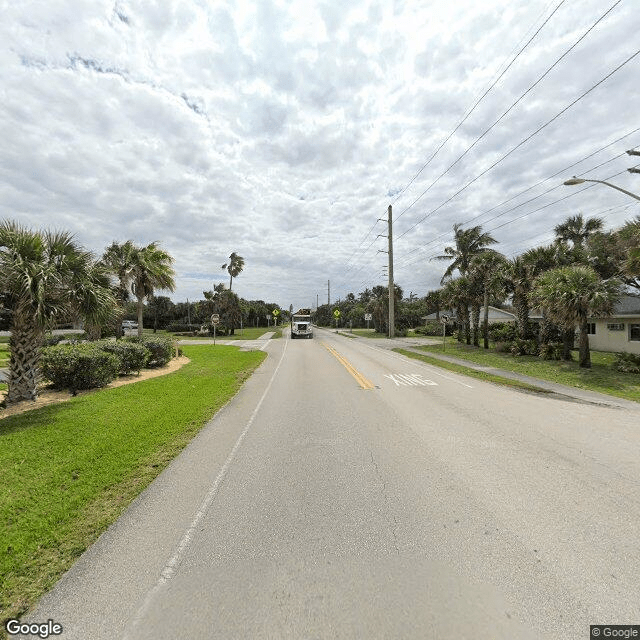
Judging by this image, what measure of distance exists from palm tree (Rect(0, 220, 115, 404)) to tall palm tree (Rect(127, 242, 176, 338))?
35.9 feet

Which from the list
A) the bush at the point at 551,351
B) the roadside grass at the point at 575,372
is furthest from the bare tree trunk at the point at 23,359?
the bush at the point at 551,351

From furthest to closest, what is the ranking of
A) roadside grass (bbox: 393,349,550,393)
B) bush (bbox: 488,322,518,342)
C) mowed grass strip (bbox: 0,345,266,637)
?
bush (bbox: 488,322,518,342) < roadside grass (bbox: 393,349,550,393) < mowed grass strip (bbox: 0,345,266,637)

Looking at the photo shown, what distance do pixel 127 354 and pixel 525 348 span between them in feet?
76.8

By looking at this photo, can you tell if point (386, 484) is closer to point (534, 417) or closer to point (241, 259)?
point (534, 417)

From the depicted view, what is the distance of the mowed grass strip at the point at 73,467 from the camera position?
3475 millimetres

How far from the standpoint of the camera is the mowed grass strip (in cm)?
347

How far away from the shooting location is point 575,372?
56.3 feet

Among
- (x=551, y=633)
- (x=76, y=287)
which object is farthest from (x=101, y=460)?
(x=551, y=633)

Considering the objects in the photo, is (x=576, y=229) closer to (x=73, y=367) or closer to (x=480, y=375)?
(x=480, y=375)

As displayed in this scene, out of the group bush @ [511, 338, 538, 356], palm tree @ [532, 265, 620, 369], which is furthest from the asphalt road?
bush @ [511, 338, 538, 356]

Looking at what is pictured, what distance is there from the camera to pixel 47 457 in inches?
238

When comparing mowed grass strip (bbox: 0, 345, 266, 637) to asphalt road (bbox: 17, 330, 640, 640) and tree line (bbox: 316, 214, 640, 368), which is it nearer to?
asphalt road (bbox: 17, 330, 640, 640)

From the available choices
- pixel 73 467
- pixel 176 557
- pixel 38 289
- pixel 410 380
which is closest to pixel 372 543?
pixel 176 557

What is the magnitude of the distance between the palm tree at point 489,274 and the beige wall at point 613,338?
771cm
